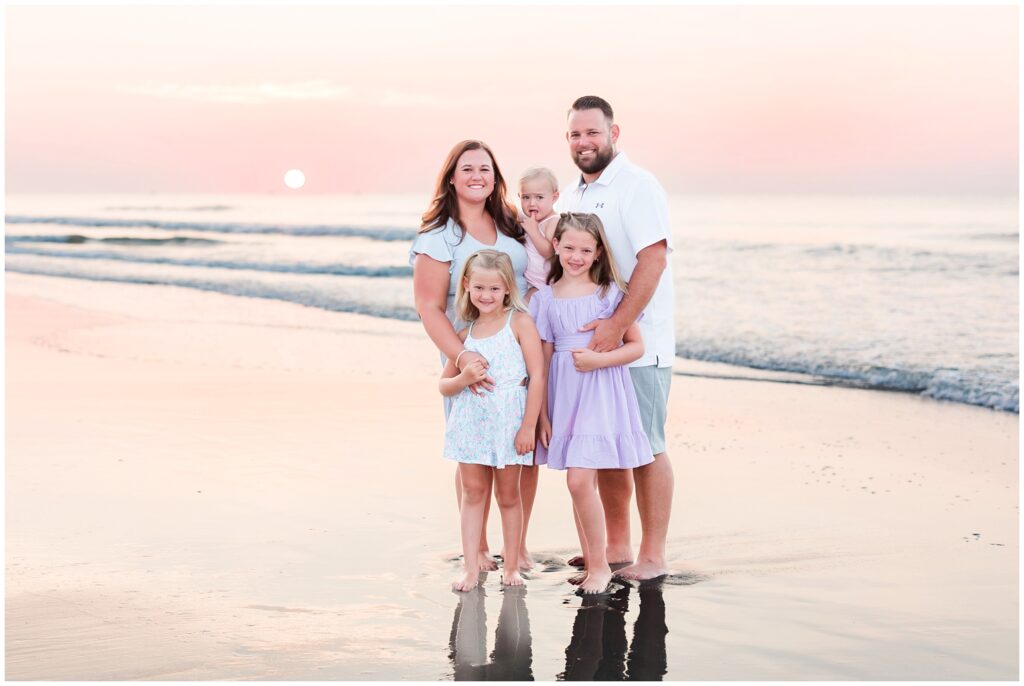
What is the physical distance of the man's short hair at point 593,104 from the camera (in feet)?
14.1

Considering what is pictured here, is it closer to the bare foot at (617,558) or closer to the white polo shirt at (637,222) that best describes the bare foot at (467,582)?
the bare foot at (617,558)

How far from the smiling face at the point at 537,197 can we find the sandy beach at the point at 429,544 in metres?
1.41

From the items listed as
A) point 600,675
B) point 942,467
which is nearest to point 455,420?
point 600,675

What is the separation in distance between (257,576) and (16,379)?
15.7ft

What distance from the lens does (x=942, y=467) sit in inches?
234

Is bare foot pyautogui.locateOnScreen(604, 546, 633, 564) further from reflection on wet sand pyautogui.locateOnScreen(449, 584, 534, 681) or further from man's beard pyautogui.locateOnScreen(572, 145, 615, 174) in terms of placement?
man's beard pyautogui.locateOnScreen(572, 145, 615, 174)

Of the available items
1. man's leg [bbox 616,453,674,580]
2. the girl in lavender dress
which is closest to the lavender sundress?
the girl in lavender dress

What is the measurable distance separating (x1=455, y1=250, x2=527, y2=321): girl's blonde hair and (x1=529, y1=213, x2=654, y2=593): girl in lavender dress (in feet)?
0.47

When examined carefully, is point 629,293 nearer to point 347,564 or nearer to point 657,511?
point 657,511

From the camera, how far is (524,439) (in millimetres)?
4078

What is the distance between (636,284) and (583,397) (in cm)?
47

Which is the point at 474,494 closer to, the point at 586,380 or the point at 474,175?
the point at 586,380


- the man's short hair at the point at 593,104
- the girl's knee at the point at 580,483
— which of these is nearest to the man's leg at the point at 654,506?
the girl's knee at the point at 580,483

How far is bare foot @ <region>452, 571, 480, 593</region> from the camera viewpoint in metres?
4.09
